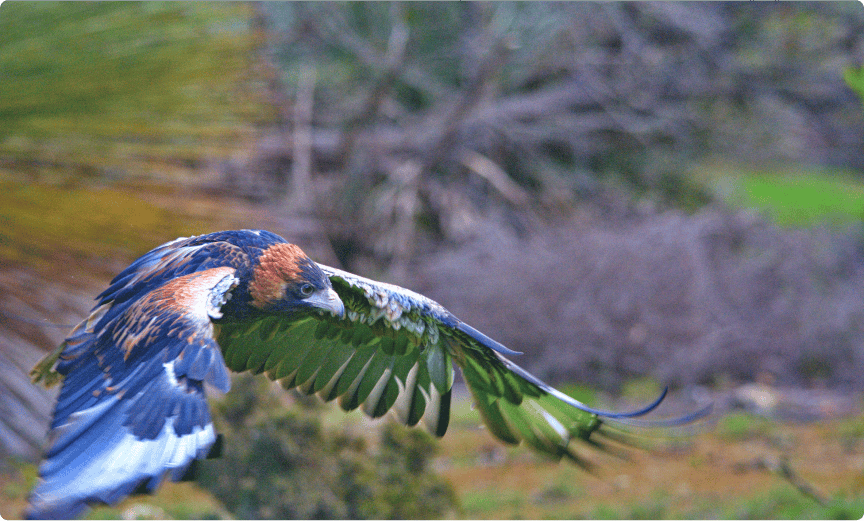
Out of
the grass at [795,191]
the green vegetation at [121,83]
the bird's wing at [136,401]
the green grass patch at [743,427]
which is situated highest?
the grass at [795,191]

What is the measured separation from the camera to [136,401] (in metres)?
1.63

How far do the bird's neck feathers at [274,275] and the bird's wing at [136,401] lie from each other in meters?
0.22

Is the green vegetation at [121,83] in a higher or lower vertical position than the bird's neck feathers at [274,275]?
higher

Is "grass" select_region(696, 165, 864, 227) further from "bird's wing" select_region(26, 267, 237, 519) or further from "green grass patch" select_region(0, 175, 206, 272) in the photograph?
"bird's wing" select_region(26, 267, 237, 519)

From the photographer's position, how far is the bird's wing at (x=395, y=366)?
2568 mm

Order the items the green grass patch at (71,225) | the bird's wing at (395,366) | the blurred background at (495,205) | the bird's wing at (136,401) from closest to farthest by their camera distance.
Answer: the bird's wing at (136,401) → the bird's wing at (395,366) → the green grass patch at (71,225) → the blurred background at (495,205)

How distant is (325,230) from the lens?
24.6ft

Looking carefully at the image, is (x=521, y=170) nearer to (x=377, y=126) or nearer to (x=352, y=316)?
(x=377, y=126)

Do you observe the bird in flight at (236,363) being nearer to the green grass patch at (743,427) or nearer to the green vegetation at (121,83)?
the green vegetation at (121,83)

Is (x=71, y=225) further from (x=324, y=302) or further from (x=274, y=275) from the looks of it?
(x=324, y=302)

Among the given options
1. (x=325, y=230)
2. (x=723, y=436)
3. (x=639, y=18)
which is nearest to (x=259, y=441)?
(x=723, y=436)


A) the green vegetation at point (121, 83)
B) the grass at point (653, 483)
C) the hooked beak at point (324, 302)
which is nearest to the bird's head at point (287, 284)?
the hooked beak at point (324, 302)

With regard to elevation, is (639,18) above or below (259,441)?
above

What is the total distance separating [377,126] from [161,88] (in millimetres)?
5005
